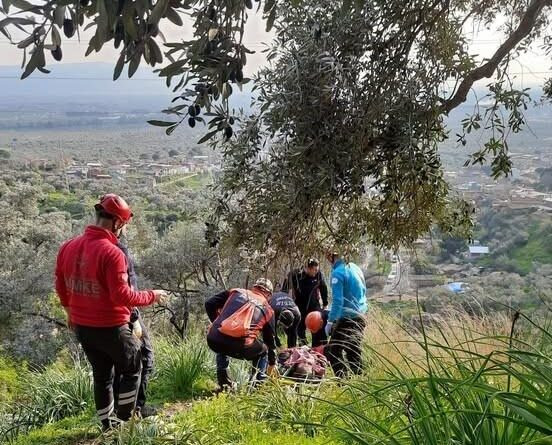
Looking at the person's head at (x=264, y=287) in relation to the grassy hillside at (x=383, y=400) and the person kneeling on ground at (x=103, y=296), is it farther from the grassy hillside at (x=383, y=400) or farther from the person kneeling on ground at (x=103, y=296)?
the person kneeling on ground at (x=103, y=296)

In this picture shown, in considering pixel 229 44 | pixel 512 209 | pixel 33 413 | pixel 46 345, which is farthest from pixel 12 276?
pixel 229 44

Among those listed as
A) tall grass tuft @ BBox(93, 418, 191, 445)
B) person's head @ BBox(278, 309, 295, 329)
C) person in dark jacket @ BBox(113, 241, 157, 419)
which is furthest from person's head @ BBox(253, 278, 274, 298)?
tall grass tuft @ BBox(93, 418, 191, 445)

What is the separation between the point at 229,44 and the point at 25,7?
0.60m

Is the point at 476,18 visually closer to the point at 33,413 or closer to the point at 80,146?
the point at 33,413

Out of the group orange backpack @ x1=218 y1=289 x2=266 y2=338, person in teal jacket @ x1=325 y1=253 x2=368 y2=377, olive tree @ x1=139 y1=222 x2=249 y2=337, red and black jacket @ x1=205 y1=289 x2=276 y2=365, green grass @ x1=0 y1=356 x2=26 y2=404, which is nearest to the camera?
orange backpack @ x1=218 y1=289 x2=266 y2=338

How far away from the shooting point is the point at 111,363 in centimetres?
435

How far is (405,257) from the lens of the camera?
3.95 meters

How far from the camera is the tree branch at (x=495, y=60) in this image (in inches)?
134

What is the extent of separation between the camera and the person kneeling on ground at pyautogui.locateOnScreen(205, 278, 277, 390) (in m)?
5.13

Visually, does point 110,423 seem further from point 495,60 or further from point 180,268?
point 180,268

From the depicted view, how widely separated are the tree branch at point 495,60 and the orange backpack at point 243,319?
250 cm

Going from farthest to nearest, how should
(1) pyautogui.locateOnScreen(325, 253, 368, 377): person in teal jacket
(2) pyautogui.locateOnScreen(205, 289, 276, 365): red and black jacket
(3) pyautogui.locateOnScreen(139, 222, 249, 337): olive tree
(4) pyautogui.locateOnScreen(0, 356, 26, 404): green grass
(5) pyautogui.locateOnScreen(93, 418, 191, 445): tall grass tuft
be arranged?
(3) pyautogui.locateOnScreen(139, 222, 249, 337): olive tree
(4) pyautogui.locateOnScreen(0, 356, 26, 404): green grass
(1) pyautogui.locateOnScreen(325, 253, 368, 377): person in teal jacket
(2) pyautogui.locateOnScreen(205, 289, 276, 365): red and black jacket
(5) pyautogui.locateOnScreen(93, 418, 191, 445): tall grass tuft

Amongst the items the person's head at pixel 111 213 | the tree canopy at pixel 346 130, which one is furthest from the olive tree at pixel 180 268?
the tree canopy at pixel 346 130

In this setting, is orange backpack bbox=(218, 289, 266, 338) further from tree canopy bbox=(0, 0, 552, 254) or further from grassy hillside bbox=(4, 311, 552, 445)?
tree canopy bbox=(0, 0, 552, 254)
